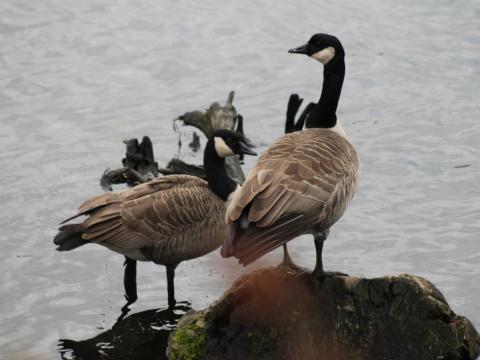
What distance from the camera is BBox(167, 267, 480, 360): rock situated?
7.55 m

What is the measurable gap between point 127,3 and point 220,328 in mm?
13077

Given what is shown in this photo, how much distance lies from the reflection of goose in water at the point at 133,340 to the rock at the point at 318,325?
4.37 ft

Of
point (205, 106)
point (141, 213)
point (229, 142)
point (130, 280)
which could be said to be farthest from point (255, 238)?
point (205, 106)

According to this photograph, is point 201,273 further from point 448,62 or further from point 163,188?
point 448,62

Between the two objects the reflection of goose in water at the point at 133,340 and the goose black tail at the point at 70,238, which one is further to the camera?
the goose black tail at the point at 70,238

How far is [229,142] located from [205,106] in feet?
17.8

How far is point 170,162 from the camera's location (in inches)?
502

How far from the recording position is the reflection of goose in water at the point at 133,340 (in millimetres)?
9055

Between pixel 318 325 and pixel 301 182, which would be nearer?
pixel 318 325

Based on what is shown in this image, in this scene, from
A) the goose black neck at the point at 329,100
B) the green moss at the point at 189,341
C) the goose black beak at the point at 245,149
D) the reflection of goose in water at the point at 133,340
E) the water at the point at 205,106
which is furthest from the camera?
the water at the point at 205,106

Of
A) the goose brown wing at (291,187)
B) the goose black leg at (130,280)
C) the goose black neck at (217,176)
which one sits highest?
the goose brown wing at (291,187)

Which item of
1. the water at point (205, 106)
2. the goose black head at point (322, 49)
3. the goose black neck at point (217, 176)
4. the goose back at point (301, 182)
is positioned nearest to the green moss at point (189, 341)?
the water at point (205, 106)

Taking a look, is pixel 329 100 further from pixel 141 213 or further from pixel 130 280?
pixel 130 280

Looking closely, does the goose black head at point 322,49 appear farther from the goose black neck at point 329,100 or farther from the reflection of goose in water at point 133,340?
the reflection of goose in water at point 133,340
